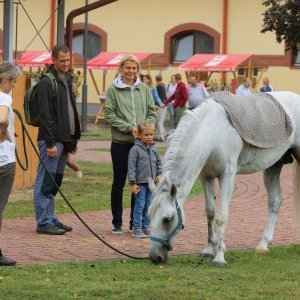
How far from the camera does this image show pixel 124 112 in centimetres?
1198

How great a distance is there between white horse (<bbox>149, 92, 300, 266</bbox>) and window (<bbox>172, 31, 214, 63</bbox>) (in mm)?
33388

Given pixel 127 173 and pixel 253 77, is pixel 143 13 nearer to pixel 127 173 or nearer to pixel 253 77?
pixel 253 77

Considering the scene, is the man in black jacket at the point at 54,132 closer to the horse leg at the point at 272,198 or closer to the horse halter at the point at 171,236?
the horse leg at the point at 272,198

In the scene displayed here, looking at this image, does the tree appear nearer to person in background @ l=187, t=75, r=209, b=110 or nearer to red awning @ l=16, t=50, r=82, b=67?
person in background @ l=187, t=75, r=209, b=110

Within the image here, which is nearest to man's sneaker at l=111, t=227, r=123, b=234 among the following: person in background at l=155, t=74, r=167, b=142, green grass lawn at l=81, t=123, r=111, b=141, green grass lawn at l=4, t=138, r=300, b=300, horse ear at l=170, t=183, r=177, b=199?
green grass lawn at l=4, t=138, r=300, b=300

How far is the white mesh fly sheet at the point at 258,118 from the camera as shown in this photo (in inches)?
413

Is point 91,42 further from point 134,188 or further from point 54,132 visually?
point 134,188

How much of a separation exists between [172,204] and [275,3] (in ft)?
57.1

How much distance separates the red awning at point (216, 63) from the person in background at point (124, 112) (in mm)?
26741

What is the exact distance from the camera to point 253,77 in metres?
40.8

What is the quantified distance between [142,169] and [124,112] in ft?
2.23

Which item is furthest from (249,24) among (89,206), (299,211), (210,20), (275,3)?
(299,211)

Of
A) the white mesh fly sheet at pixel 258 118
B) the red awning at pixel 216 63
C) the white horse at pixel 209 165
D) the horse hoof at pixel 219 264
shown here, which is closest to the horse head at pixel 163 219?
the white horse at pixel 209 165

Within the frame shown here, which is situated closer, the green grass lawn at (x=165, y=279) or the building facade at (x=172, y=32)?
the green grass lawn at (x=165, y=279)
